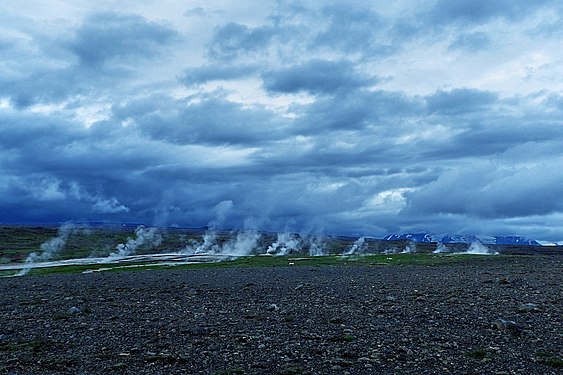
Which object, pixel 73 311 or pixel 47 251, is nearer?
pixel 73 311

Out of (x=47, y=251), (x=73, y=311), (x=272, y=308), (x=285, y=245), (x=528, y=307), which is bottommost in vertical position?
(x=73, y=311)

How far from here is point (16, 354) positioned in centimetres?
1866

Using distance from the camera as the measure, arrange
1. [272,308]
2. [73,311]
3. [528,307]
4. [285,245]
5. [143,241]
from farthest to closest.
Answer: [143,241] < [285,245] < [73,311] < [272,308] < [528,307]

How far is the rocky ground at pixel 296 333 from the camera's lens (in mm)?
16406

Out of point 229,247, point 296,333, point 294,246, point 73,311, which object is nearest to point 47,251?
point 229,247

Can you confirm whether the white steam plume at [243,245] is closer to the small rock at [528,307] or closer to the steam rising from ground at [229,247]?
the steam rising from ground at [229,247]

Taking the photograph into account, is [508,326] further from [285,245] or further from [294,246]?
[294,246]

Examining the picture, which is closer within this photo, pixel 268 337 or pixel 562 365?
pixel 562 365

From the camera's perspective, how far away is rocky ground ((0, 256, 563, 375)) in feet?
53.8

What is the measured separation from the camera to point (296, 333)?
815 inches

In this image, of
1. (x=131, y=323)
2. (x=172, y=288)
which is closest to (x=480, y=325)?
(x=131, y=323)

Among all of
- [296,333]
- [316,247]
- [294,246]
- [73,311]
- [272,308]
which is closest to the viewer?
[296,333]

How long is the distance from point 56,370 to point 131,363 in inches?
88.6

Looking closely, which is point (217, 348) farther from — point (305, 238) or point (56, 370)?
point (305, 238)
